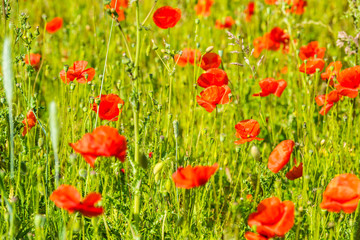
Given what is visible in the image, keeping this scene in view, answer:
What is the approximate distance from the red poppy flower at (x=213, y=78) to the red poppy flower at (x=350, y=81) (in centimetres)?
47

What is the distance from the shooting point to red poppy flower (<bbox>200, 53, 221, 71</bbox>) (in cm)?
192

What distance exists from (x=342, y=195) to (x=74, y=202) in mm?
717

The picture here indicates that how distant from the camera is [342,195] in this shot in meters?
1.34

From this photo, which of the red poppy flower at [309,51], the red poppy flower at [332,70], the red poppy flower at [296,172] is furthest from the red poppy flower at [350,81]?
the red poppy flower at [309,51]

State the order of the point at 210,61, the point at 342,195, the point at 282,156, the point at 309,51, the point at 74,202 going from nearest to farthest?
the point at 74,202 → the point at 342,195 → the point at 282,156 → the point at 210,61 → the point at 309,51

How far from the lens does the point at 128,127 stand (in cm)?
218

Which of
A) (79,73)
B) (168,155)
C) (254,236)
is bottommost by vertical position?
(254,236)

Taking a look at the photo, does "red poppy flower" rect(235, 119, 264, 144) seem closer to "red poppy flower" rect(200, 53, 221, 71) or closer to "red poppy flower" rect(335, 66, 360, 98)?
"red poppy flower" rect(200, 53, 221, 71)

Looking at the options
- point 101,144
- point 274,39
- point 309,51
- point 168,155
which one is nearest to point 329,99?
point 309,51

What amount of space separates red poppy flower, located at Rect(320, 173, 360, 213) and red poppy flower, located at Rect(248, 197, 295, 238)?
0.11 meters

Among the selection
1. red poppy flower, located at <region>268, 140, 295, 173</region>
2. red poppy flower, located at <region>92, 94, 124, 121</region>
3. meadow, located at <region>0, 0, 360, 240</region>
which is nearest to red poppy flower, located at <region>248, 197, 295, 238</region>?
meadow, located at <region>0, 0, 360, 240</region>

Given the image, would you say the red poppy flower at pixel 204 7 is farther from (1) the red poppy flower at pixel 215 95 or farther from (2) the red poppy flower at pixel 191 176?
(2) the red poppy flower at pixel 191 176

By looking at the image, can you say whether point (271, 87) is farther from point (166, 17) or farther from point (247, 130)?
point (166, 17)

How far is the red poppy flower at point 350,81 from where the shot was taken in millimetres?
1849
